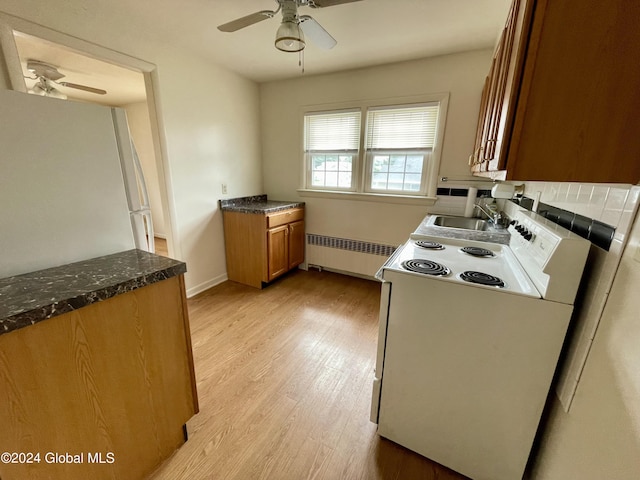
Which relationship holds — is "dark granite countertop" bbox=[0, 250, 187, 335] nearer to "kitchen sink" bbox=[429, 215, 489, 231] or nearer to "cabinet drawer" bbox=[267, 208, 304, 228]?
"cabinet drawer" bbox=[267, 208, 304, 228]

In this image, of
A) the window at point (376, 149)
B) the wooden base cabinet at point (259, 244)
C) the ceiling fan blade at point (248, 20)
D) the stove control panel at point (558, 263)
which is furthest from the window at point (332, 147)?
the stove control panel at point (558, 263)

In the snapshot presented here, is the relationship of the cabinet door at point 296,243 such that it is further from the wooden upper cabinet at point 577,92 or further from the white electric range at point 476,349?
the wooden upper cabinet at point 577,92

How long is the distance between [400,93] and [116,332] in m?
3.06

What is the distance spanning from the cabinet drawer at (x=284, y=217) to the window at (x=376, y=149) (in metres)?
0.42

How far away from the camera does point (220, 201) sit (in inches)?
121

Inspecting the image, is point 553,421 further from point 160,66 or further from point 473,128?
point 160,66

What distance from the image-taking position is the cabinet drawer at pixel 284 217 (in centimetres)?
288

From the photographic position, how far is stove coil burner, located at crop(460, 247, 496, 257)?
1.47 meters

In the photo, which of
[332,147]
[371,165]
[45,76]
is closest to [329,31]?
[332,147]

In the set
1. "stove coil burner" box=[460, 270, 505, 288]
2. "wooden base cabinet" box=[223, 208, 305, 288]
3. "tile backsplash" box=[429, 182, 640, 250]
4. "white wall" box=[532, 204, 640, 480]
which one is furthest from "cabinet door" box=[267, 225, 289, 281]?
"white wall" box=[532, 204, 640, 480]

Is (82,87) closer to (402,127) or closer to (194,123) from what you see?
(194,123)

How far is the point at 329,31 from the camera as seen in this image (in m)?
2.12

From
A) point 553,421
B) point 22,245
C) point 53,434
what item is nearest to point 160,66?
point 22,245

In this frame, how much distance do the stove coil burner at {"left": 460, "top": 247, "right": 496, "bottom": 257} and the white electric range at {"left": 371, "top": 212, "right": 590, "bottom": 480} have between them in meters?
0.14
